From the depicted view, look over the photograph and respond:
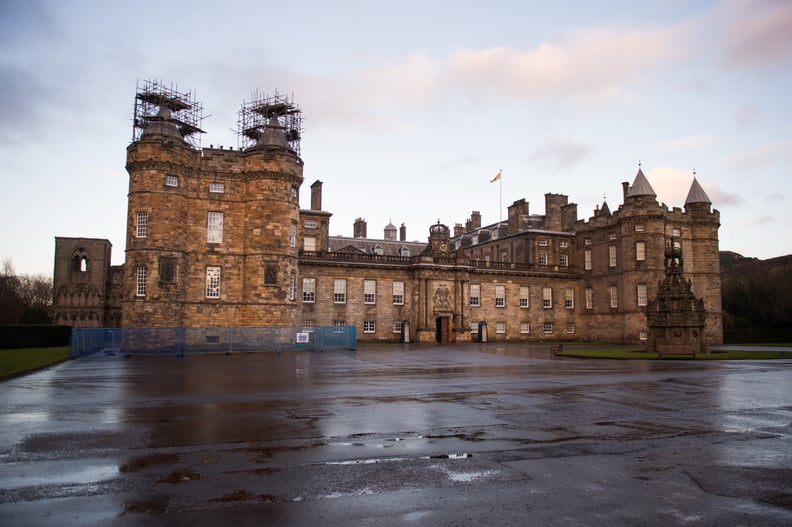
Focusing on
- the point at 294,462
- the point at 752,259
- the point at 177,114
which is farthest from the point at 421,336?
the point at 752,259

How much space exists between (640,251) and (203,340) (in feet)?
121

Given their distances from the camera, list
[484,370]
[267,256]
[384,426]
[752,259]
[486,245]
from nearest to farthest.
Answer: [384,426]
[484,370]
[267,256]
[486,245]
[752,259]

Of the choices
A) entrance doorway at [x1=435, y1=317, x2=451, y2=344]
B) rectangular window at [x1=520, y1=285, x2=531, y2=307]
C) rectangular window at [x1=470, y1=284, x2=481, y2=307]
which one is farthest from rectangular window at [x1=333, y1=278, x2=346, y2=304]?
rectangular window at [x1=520, y1=285, x2=531, y2=307]

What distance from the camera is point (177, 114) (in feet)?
155

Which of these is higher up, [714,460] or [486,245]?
[486,245]

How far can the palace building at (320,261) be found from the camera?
131 ft

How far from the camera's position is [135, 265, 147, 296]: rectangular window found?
39062mm

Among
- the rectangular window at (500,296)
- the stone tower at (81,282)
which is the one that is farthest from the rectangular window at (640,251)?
the stone tower at (81,282)

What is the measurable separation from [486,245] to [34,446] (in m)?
62.5

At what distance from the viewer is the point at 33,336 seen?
1603 inches

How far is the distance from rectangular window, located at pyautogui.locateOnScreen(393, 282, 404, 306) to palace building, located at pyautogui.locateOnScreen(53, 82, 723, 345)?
0.22 m

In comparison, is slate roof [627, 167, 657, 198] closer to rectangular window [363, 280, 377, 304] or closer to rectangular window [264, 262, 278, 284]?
rectangular window [363, 280, 377, 304]

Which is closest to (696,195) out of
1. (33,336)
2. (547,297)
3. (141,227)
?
(547,297)

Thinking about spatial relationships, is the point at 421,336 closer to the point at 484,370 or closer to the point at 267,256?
the point at 267,256
